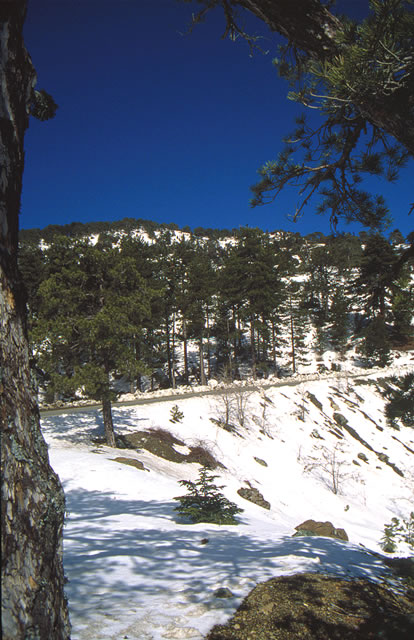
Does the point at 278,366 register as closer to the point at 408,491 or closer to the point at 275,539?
the point at 408,491

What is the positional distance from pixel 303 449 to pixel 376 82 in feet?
67.4

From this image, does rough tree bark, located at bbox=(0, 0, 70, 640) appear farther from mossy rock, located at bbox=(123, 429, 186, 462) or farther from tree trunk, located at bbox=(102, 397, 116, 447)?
mossy rock, located at bbox=(123, 429, 186, 462)

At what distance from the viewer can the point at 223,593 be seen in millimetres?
3480

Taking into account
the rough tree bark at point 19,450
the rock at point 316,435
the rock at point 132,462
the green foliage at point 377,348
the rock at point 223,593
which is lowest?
the rock at point 316,435

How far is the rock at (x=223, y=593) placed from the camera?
11.3 feet

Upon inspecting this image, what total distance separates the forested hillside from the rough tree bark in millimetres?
440

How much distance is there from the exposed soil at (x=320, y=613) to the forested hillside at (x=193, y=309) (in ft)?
8.92

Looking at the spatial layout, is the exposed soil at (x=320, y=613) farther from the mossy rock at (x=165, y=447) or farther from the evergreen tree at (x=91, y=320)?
the mossy rock at (x=165, y=447)

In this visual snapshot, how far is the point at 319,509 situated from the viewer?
1538 centimetres

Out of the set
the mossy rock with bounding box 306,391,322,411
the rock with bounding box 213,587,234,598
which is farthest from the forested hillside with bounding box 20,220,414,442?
the mossy rock with bounding box 306,391,322,411

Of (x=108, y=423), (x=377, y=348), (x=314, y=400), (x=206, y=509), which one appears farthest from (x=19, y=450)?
(x=377, y=348)

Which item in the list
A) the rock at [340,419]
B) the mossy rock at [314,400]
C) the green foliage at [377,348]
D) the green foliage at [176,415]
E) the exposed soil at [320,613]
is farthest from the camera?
the green foliage at [377,348]

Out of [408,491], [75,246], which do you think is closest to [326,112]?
[75,246]

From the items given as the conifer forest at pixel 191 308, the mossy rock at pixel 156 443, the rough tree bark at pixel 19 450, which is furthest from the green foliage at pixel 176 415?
the rough tree bark at pixel 19 450
